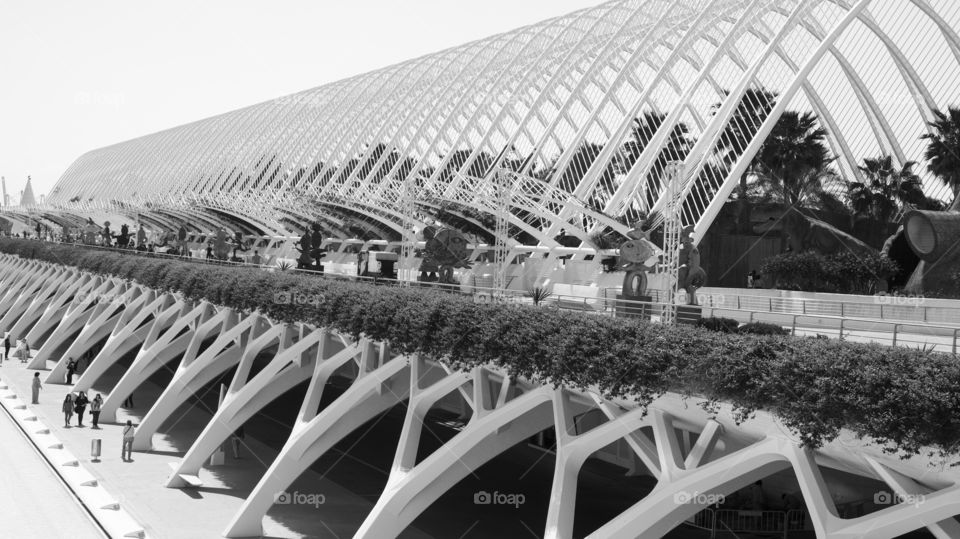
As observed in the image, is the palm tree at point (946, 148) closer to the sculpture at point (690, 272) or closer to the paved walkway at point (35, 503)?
the sculpture at point (690, 272)

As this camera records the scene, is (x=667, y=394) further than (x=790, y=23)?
No

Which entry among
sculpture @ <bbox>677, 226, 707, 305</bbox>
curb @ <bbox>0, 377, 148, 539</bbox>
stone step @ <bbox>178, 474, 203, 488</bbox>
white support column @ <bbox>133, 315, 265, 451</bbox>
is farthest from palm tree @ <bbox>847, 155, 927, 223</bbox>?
curb @ <bbox>0, 377, 148, 539</bbox>

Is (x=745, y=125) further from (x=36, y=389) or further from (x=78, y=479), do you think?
(x=36, y=389)

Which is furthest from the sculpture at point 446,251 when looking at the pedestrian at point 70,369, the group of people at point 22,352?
the group of people at point 22,352

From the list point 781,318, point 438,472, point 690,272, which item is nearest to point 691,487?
point 438,472

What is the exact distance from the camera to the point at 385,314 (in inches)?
959

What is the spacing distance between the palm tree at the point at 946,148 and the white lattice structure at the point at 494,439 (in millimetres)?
23117

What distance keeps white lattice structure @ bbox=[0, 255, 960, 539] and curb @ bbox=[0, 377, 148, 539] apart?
244cm

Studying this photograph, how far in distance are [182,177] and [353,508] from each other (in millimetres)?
81460

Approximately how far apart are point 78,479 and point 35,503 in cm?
281

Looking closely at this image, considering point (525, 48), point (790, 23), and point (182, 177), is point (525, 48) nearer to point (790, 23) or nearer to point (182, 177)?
point (790, 23)

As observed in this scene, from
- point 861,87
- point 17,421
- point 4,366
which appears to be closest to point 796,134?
point 861,87

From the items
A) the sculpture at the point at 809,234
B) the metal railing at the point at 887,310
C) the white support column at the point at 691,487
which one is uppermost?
the sculpture at the point at 809,234

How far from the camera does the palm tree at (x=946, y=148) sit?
4631 centimetres
